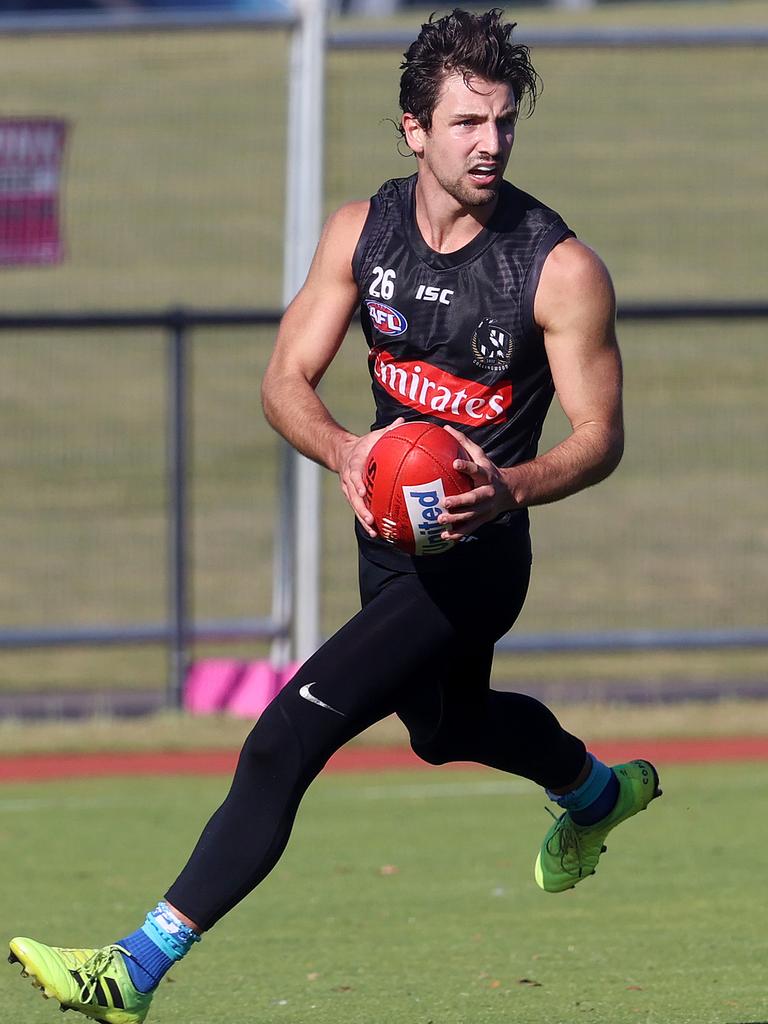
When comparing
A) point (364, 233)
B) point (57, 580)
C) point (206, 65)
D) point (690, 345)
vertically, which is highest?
point (206, 65)

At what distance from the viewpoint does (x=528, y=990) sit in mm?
5695

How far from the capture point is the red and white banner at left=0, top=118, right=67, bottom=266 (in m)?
12.6

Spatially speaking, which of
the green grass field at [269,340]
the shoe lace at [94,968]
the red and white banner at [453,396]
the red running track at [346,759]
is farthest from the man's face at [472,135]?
the green grass field at [269,340]

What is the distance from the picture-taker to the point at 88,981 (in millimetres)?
4523

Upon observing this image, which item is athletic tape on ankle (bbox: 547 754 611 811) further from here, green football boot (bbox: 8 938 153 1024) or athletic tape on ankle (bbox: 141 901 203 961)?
green football boot (bbox: 8 938 153 1024)

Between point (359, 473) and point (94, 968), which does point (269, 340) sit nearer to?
point (359, 473)

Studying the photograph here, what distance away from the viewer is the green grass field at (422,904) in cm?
562

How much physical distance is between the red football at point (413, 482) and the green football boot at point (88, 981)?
1.17 meters

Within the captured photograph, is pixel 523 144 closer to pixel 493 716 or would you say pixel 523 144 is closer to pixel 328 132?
pixel 328 132

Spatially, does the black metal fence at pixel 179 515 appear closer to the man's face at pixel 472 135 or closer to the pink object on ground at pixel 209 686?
the pink object on ground at pixel 209 686

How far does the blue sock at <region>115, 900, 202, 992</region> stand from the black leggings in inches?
1.3

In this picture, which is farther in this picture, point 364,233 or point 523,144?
point 523,144

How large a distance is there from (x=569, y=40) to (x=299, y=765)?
7.84 meters

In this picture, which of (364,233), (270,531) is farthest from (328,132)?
(364,233)
